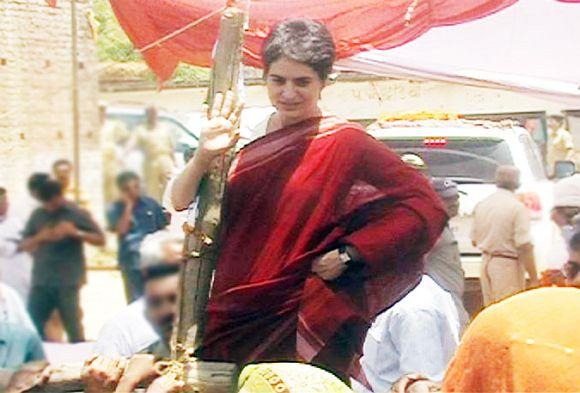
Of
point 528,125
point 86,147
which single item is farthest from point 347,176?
point 528,125

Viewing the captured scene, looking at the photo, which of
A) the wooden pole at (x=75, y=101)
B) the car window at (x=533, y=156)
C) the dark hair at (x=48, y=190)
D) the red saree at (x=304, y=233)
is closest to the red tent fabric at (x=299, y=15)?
the wooden pole at (x=75, y=101)

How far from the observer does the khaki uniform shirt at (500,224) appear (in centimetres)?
409

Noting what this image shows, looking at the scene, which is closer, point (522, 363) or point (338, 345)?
point (522, 363)

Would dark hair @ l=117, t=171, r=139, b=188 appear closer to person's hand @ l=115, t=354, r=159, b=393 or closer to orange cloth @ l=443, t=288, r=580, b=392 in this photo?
person's hand @ l=115, t=354, r=159, b=393

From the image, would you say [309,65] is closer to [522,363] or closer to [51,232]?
[51,232]

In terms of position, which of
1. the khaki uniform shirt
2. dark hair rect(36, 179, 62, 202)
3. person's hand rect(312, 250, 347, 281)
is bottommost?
the khaki uniform shirt

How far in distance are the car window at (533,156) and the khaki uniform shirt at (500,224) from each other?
0.27 m

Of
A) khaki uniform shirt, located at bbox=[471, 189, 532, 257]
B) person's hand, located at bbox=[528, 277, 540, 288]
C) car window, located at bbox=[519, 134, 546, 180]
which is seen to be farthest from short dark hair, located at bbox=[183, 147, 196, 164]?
car window, located at bbox=[519, 134, 546, 180]

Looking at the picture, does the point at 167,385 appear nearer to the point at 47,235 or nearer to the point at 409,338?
the point at 409,338

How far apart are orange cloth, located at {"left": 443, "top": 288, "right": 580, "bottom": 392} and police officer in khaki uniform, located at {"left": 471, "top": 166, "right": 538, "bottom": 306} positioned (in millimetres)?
1863

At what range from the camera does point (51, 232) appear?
9.70 ft

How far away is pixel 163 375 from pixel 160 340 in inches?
9.7

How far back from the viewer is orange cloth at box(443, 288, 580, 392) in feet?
4.72

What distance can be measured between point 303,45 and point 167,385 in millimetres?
751
